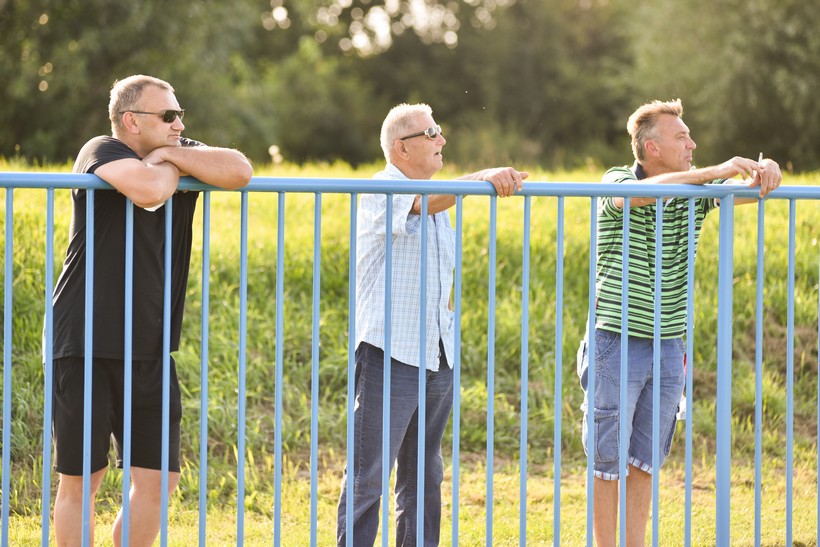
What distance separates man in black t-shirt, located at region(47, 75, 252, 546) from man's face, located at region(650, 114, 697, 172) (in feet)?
5.64

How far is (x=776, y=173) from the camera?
→ 3963 mm

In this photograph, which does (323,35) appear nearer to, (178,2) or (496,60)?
(496,60)

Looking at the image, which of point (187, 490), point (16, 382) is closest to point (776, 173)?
point (187, 490)

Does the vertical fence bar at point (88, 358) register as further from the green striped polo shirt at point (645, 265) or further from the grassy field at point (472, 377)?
the green striped polo shirt at point (645, 265)

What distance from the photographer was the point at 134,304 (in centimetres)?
366

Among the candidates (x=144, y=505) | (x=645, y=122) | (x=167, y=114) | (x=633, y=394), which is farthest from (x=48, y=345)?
(x=645, y=122)

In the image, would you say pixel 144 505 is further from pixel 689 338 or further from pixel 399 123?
pixel 689 338

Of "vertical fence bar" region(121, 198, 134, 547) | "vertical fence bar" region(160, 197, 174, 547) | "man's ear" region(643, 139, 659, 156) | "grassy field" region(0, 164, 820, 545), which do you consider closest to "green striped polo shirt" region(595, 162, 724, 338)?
"man's ear" region(643, 139, 659, 156)

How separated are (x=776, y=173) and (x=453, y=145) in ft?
104

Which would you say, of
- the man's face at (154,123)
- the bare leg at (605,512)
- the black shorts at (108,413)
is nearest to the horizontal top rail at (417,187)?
the man's face at (154,123)

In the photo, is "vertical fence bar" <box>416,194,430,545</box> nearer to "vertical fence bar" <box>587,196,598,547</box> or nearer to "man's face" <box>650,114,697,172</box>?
"vertical fence bar" <box>587,196,598,547</box>

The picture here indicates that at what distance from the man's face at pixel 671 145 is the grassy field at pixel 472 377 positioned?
1.98 meters

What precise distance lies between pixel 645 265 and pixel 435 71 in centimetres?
3734

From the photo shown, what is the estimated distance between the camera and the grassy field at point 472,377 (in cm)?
582
